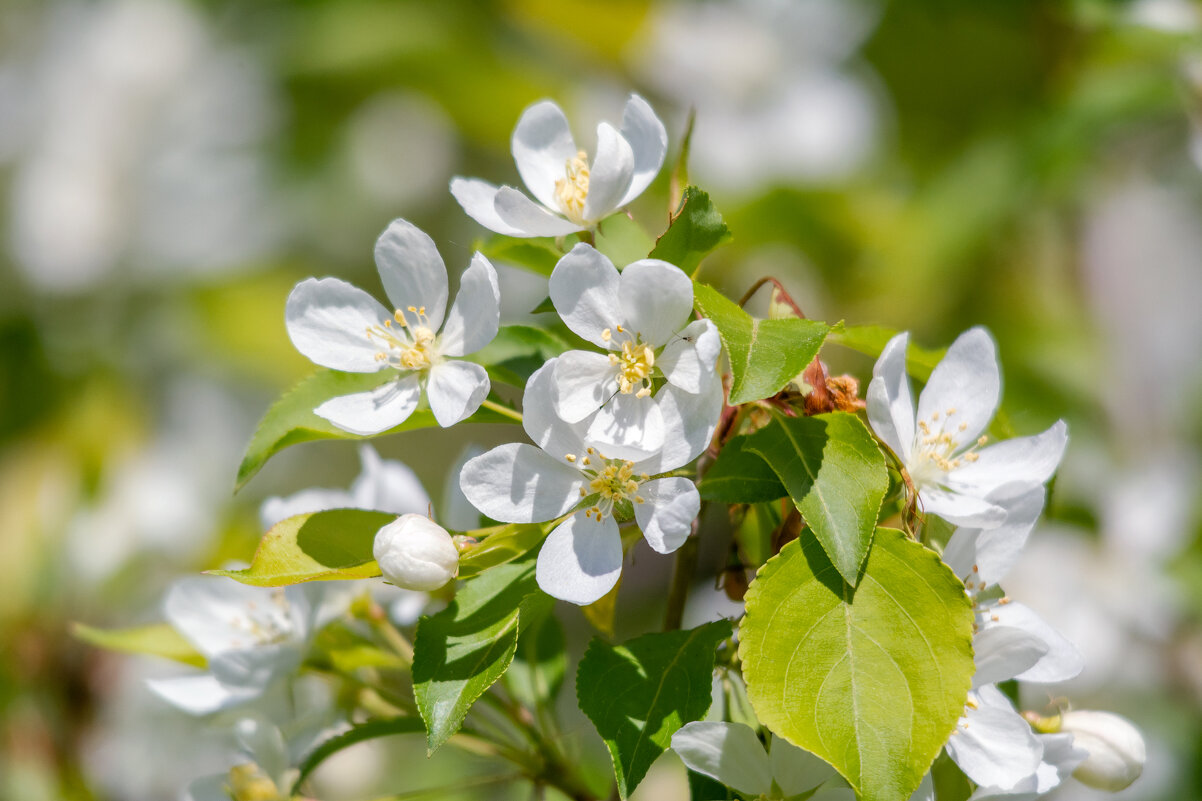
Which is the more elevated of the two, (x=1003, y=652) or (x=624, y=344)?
(x=624, y=344)

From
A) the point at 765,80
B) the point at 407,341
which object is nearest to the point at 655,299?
the point at 407,341

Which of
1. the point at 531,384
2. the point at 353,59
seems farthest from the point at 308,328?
the point at 353,59

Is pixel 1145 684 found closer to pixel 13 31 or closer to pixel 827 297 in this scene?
pixel 827 297

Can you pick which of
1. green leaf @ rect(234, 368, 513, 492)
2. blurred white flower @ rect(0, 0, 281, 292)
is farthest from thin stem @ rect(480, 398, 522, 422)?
blurred white flower @ rect(0, 0, 281, 292)

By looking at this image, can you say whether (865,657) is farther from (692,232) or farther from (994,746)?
(692,232)

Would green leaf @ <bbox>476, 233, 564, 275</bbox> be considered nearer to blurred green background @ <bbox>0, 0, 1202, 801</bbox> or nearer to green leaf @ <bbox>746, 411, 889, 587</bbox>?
green leaf @ <bbox>746, 411, 889, 587</bbox>
